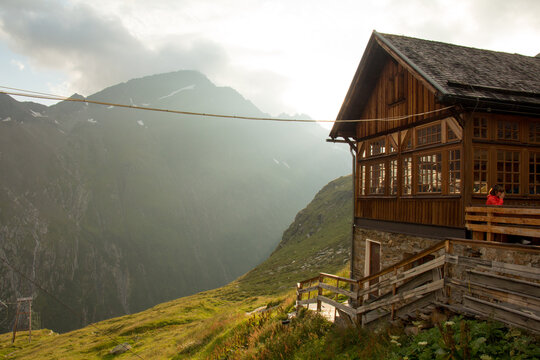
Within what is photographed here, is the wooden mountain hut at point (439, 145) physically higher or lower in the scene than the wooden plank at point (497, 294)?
higher

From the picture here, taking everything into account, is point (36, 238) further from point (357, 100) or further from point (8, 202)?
point (357, 100)

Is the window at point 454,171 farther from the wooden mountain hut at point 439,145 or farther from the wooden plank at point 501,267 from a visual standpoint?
the wooden plank at point 501,267

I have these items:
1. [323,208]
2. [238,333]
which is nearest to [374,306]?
[238,333]

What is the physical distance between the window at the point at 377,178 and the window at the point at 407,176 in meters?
1.48

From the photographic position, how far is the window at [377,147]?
1589 centimetres

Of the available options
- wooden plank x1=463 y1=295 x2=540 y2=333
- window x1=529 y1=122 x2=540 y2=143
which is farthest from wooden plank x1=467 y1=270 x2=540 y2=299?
window x1=529 y1=122 x2=540 y2=143

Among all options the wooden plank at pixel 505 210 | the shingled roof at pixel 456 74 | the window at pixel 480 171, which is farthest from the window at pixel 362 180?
the wooden plank at pixel 505 210

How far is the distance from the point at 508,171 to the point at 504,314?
6303 mm

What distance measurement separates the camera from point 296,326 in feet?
46.3

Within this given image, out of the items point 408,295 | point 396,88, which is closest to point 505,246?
point 408,295

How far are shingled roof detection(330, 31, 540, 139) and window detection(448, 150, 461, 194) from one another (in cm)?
177

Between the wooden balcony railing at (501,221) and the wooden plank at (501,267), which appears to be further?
the wooden balcony railing at (501,221)

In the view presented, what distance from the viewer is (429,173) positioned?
1284 cm

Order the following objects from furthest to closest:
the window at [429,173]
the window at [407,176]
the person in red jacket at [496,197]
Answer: the window at [407,176] < the window at [429,173] < the person in red jacket at [496,197]
